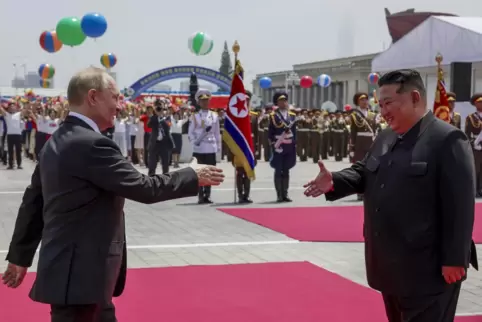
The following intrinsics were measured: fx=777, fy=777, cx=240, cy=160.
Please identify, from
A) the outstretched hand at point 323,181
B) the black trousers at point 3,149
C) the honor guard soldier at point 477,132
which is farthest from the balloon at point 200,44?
the outstretched hand at point 323,181

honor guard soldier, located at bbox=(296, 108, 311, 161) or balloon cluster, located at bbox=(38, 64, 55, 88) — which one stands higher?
balloon cluster, located at bbox=(38, 64, 55, 88)

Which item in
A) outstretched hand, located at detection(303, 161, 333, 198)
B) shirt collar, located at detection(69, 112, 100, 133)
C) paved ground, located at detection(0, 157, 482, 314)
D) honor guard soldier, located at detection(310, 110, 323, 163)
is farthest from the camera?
honor guard soldier, located at detection(310, 110, 323, 163)

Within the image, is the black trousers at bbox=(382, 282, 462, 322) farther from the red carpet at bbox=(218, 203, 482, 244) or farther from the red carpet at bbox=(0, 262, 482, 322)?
the red carpet at bbox=(218, 203, 482, 244)

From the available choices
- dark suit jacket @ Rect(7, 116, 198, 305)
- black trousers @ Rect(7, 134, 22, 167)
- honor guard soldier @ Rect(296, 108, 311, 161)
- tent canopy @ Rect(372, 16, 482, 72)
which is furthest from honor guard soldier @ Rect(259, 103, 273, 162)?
dark suit jacket @ Rect(7, 116, 198, 305)

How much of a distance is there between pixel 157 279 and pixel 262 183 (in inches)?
415

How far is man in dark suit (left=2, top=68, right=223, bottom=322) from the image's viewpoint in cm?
349

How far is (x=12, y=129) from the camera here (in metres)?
21.5

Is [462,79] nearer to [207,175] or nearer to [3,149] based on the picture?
[3,149]

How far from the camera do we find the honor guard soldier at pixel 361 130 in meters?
13.9

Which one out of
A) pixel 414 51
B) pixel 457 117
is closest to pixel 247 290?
pixel 457 117

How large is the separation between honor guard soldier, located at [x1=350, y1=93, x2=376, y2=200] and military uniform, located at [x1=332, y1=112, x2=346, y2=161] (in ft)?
39.8

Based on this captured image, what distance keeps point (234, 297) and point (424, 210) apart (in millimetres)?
3032

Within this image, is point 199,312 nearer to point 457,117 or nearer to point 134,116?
point 457,117

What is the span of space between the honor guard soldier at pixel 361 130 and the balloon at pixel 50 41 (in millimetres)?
14767
